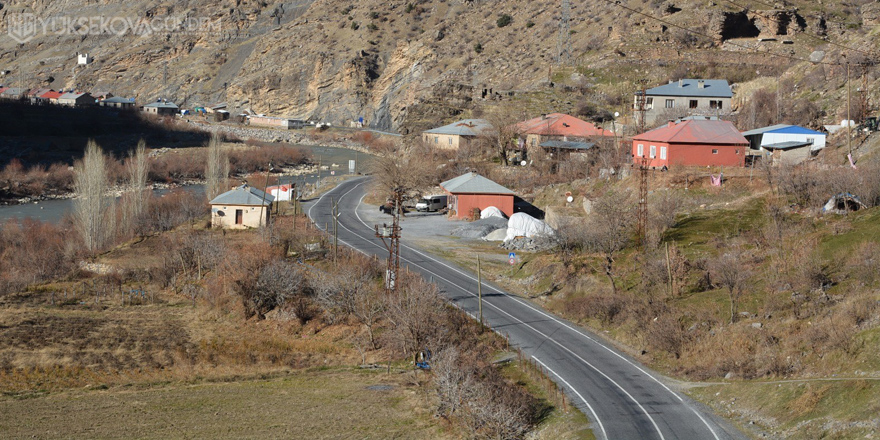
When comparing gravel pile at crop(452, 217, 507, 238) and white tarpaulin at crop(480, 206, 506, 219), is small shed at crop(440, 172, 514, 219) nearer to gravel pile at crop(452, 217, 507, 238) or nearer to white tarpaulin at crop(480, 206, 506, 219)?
white tarpaulin at crop(480, 206, 506, 219)

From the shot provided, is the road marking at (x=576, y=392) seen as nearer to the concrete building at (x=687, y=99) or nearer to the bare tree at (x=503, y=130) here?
the bare tree at (x=503, y=130)

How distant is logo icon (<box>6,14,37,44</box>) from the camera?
18162 cm

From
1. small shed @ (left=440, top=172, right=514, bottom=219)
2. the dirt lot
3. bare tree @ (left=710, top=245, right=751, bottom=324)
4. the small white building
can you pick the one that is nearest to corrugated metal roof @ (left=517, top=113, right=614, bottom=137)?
small shed @ (left=440, top=172, right=514, bottom=219)

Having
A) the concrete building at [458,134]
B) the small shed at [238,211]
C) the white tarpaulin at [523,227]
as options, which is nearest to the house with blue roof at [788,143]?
the white tarpaulin at [523,227]

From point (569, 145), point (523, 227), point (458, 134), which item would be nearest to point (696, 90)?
point (569, 145)

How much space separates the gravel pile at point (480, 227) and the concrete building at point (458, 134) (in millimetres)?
21155

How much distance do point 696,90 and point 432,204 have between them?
22235 mm

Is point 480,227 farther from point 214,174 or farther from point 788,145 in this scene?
point 214,174

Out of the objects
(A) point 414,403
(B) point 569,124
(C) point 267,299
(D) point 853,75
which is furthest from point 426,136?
(A) point 414,403

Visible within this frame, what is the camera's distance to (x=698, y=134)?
43594mm

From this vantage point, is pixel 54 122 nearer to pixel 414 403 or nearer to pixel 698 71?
pixel 698 71

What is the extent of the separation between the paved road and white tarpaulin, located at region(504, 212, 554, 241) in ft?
14.5

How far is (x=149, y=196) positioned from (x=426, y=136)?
72.9 ft

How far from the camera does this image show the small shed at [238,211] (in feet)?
148
